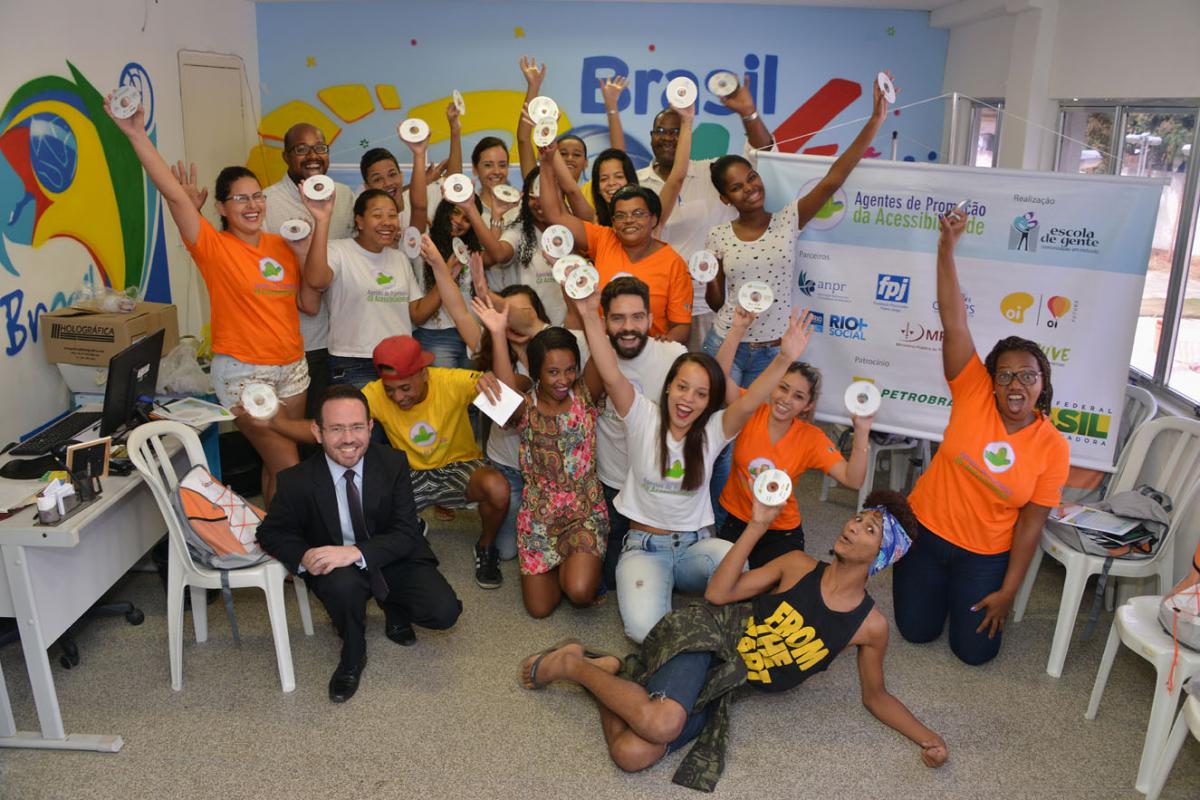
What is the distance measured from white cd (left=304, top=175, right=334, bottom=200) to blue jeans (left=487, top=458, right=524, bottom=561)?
4.51 feet

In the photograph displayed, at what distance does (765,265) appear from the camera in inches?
172

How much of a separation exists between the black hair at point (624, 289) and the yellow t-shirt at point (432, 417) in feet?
2.32

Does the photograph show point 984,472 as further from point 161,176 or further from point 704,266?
point 161,176

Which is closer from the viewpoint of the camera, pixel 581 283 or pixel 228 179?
pixel 581 283

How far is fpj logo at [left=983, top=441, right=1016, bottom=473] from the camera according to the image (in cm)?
365

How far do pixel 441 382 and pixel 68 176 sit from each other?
7.52 feet

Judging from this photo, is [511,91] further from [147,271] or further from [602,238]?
[602,238]

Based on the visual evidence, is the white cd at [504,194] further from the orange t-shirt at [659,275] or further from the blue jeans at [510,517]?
the blue jeans at [510,517]

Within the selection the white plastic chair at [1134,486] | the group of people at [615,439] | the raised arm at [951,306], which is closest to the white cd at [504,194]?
the group of people at [615,439]

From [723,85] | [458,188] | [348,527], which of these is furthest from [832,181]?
[348,527]

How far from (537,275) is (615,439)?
112 cm

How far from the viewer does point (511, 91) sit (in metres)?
7.76

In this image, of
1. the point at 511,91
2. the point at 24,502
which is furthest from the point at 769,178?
the point at 511,91

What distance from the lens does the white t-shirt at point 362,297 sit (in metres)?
4.46
